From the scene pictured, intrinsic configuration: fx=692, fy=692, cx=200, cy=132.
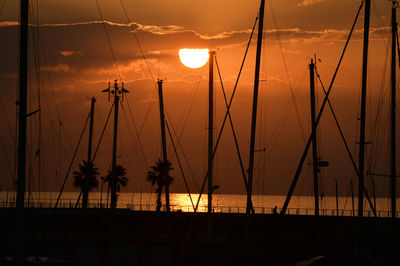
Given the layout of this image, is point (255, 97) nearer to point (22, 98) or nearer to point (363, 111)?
point (363, 111)

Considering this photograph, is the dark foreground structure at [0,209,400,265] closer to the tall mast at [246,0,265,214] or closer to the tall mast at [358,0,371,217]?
the tall mast at [358,0,371,217]

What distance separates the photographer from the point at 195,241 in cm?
5388

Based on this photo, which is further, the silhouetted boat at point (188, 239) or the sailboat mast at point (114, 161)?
the sailboat mast at point (114, 161)

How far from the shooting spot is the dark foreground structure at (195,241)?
39375mm

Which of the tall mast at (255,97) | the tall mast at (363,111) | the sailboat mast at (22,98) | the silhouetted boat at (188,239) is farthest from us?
the tall mast at (255,97)

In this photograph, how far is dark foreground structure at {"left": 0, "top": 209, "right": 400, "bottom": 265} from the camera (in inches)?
1550

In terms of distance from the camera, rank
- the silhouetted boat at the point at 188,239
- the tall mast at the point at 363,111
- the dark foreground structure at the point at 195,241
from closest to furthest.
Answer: the silhouetted boat at the point at 188,239
the dark foreground structure at the point at 195,241
the tall mast at the point at 363,111

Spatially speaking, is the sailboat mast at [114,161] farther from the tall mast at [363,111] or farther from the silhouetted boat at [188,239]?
the tall mast at [363,111]

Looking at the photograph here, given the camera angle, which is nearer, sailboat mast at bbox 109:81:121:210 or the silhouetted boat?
the silhouetted boat

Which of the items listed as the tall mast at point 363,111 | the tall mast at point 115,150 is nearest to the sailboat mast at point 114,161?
the tall mast at point 115,150

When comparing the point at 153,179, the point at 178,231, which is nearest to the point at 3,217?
the point at 178,231

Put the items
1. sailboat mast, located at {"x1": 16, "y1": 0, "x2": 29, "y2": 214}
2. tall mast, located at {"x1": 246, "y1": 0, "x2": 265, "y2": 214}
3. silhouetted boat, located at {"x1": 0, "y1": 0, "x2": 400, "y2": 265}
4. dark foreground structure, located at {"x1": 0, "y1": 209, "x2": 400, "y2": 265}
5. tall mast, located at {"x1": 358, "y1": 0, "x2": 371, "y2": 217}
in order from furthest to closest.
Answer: tall mast, located at {"x1": 246, "y1": 0, "x2": 265, "y2": 214} → tall mast, located at {"x1": 358, "y1": 0, "x2": 371, "y2": 217} → dark foreground structure, located at {"x1": 0, "y1": 209, "x2": 400, "y2": 265} → silhouetted boat, located at {"x1": 0, "y1": 0, "x2": 400, "y2": 265} → sailboat mast, located at {"x1": 16, "y1": 0, "x2": 29, "y2": 214}

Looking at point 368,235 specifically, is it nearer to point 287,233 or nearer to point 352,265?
point 287,233

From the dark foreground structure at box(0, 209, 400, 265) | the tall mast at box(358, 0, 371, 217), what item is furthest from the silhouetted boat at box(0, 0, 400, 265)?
the tall mast at box(358, 0, 371, 217)
